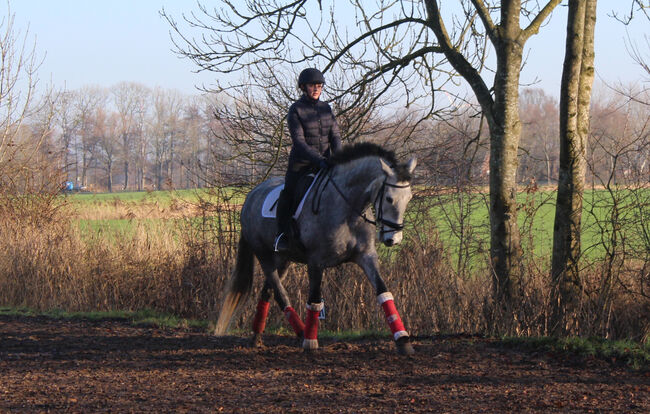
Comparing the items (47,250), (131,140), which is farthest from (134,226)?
(131,140)

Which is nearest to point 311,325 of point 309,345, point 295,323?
point 309,345

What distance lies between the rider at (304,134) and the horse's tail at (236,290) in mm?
1355

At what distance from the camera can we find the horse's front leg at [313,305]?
7352 mm

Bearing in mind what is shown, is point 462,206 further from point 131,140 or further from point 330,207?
point 131,140

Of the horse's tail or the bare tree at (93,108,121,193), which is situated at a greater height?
the bare tree at (93,108,121,193)

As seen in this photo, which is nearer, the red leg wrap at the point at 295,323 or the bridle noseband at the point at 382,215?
the bridle noseband at the point at 382,215

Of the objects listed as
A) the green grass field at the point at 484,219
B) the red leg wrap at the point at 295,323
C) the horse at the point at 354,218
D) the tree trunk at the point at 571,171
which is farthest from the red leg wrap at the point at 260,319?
the tree trunk at the point at 571,171

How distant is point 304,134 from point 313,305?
192 cm

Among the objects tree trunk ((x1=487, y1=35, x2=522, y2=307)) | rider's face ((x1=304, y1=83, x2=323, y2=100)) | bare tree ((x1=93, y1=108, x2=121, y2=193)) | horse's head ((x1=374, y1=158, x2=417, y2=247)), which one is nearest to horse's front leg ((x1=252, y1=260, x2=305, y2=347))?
horse's head ((x1=374, y1=158, x2=417, y2=247))

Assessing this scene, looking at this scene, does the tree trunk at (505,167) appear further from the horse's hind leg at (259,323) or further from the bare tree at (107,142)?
the bare tree at (107,142)

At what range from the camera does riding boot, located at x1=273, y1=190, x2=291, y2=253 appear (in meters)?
7.69

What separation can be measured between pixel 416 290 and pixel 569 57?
3.56 meters

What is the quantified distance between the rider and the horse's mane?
34 cm

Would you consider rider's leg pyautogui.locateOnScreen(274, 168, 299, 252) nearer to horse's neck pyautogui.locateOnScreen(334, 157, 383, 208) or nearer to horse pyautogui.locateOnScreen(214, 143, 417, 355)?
horse pyautogui.locateOnScreen(214, 143, 417, 355)
